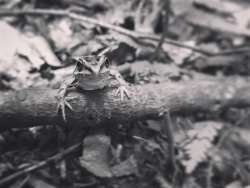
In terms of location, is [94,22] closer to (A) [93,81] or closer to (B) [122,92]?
(B) [122,92]

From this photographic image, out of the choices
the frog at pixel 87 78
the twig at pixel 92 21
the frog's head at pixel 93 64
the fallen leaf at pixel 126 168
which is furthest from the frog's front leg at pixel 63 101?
the twig at pixel 92 21

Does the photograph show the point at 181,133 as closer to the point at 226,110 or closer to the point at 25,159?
the point at 226,110

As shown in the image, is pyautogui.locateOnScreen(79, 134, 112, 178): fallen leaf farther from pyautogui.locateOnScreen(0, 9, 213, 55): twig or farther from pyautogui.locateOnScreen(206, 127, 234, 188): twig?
pyautogui.locateOnScreen(0, 9, 213, 55): twig

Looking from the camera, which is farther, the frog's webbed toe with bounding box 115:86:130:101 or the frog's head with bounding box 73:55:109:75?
the frog's webbed toe with bounding box 115:86:130:101

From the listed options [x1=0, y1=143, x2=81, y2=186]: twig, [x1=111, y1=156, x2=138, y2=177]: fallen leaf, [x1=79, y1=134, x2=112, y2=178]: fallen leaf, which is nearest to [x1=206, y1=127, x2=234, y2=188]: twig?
[x1=111, y1=156, x2=138, y2=177]: fallen leaf

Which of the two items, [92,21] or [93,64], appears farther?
[92,21]

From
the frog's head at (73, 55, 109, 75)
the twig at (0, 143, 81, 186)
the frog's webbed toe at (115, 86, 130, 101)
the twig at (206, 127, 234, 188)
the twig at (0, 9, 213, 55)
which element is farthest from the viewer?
the twig at (0, 9, 213, 55)

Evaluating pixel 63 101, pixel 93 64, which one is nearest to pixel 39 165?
pixel 63 101
